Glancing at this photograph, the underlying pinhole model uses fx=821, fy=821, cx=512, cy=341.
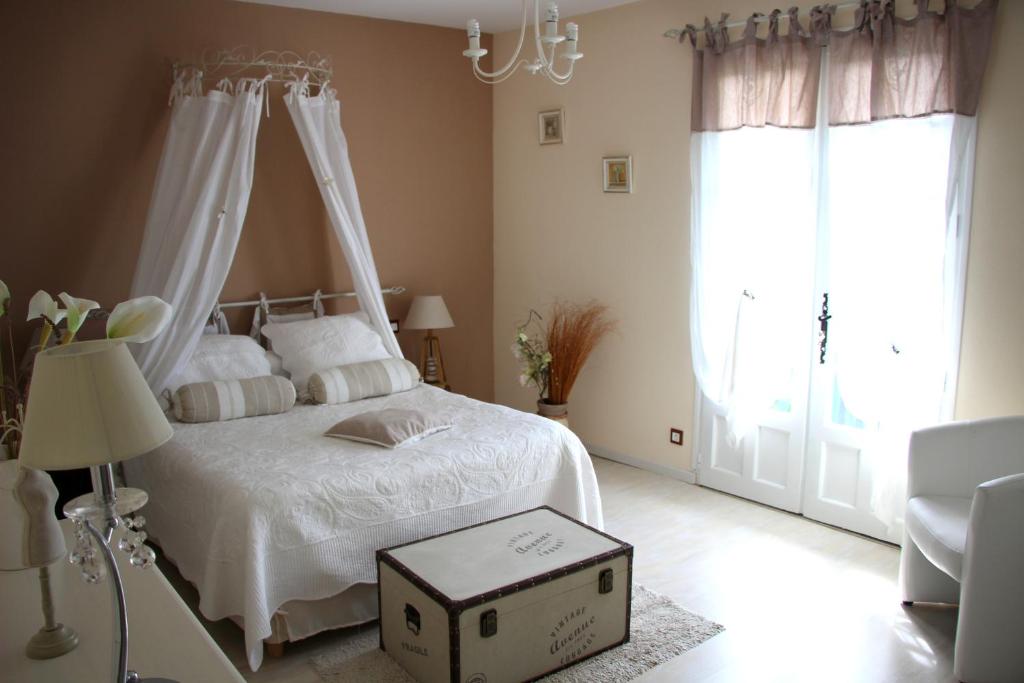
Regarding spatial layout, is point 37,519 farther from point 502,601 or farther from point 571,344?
point 571,344

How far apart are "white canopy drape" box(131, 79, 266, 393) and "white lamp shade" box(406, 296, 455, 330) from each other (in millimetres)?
1332

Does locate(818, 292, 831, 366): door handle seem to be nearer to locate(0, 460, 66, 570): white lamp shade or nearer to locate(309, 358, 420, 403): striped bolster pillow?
locate(309, 358, 420, 403): striped bolster pillow

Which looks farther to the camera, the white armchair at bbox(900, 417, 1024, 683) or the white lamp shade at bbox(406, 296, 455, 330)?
the white lamp shade at bbox(406, 296, 455, 330)

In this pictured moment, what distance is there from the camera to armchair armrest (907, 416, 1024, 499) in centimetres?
313

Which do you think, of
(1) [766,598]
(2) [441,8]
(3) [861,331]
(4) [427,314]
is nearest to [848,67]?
(3) [861,331]

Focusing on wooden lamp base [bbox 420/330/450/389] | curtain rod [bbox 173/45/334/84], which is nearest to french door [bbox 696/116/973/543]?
wooden lamp base [bbox 420/330/450/389]

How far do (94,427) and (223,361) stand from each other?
2.93 metres

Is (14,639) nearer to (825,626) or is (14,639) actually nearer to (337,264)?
(825,626)

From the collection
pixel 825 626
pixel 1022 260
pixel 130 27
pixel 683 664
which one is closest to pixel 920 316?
pixel 1022 260

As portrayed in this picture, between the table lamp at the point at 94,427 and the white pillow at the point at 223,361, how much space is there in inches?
103

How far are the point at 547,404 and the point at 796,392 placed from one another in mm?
1517

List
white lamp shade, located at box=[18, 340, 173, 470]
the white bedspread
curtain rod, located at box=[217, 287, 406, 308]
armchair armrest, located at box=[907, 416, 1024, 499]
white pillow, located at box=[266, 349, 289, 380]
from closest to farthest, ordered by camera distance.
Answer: white lamp shade, located at box=[18, 340, 173, 470], the white bedspread, armchair armrest, located at box=[907, 416, 1024, 499], white pillow, located at box=[266, 349, 289, 380], curtain rod, located at box=[217, 287, 406, 308]

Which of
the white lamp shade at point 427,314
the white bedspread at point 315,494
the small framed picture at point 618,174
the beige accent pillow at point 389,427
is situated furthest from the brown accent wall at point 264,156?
the beige accent pillow at point 389,427

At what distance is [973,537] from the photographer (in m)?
2.69
